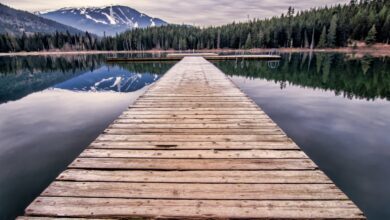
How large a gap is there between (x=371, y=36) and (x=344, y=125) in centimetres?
8207

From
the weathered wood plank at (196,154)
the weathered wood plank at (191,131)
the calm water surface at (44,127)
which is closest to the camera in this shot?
the weathered wood plank at (196,154)

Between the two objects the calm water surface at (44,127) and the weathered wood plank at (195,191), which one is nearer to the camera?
the weathered wood plank at (195,191)

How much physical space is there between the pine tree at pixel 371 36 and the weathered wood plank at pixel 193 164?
288 ft

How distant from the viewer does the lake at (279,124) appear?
5.57m

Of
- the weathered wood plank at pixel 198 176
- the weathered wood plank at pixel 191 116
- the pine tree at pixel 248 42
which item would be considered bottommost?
the weathered wood plank at pixel 198 176

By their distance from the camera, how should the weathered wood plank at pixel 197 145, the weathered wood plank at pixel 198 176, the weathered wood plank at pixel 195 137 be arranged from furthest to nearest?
1. the weathered wood plank at pixel 195 137
2. the weathered wood plank at pixel 197 145
3. the weathered wood plank at pixel 198 176

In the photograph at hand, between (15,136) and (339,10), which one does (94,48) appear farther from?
(15,136)

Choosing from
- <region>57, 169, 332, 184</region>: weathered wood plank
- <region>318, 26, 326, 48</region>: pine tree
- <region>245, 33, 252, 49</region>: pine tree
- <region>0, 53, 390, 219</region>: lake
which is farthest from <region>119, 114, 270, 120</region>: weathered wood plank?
<region>245, 33, 252, 49</region>: pine tree

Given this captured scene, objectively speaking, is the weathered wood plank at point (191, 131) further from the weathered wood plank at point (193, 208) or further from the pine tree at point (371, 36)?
the pine tree at point (371, 36)

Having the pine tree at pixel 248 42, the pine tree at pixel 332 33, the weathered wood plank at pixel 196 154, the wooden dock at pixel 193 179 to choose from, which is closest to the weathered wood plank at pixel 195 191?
the wooden dock at pixel 193 179

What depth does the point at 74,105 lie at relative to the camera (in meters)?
13.9

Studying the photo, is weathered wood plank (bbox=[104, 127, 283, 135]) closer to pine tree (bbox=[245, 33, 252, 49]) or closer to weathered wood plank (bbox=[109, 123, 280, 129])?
weathered wood plank (bbox=[109, 123, 280, 129])

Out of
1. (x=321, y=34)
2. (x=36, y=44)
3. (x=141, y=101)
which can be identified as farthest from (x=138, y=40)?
(x=141, y=101)

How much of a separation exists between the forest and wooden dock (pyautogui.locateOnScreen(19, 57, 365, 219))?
8547 cm
